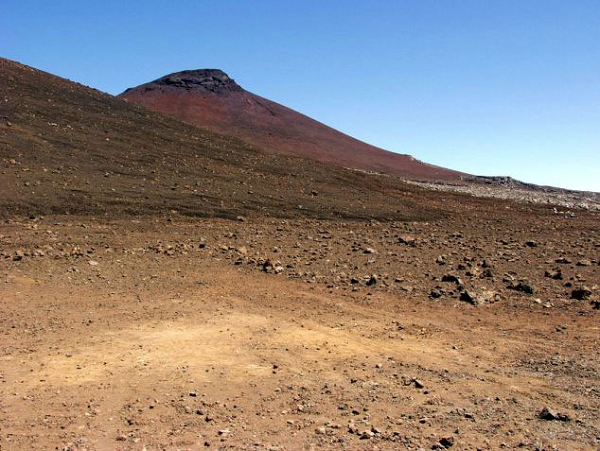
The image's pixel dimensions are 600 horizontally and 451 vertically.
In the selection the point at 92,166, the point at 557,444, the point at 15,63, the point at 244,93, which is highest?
the point at 244,93

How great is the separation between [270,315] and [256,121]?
105 feet

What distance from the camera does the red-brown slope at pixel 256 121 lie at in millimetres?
34000

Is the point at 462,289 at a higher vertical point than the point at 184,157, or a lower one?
lower

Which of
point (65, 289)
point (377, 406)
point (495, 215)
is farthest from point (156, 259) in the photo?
point (495, 215)

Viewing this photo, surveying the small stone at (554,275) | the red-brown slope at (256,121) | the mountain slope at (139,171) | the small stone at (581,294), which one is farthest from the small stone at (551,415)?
the red-brown slope at (256,121)

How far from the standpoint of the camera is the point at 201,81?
42312 millimetres

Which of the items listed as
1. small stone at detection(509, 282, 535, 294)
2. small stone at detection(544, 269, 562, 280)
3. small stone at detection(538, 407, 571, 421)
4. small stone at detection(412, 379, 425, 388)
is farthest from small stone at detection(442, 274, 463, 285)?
small stone at detection(538, 407, 571, 421)

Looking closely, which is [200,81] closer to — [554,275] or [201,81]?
[201,81]

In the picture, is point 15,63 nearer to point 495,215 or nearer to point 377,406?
point 495,215

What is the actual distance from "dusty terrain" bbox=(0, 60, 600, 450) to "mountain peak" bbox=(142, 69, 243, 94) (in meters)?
26.3

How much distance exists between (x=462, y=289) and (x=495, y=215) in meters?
9.05

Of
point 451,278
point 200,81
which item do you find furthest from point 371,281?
A: point 200,81

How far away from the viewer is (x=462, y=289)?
8477mm

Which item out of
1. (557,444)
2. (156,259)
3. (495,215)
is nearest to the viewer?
(557,444)
